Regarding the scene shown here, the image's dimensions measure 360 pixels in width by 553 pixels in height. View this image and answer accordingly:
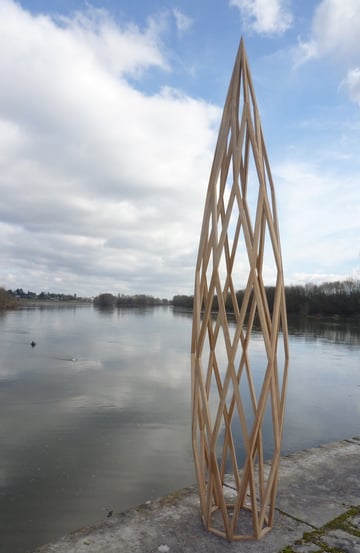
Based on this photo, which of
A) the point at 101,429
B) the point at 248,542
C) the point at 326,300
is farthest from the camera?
the point at 326,300

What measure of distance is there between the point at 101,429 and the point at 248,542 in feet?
17.3

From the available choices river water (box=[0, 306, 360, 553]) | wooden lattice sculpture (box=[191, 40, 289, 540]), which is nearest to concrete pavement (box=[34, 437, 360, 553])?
wooden lattice sculpture (box=[191, 40, 289, 540])

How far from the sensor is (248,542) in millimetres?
2566

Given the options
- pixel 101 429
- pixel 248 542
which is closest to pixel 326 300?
pixel 101 429

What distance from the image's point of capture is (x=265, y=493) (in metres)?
2.64

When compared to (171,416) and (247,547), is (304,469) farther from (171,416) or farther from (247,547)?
(171,416)

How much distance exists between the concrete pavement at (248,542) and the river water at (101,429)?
5.21ft

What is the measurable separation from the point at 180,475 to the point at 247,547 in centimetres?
313

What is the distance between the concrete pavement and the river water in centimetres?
159

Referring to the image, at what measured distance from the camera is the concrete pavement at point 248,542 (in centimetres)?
252

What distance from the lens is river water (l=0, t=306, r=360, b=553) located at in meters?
4.63

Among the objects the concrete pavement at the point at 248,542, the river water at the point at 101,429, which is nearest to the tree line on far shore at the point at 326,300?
the river water at the point at 101,429

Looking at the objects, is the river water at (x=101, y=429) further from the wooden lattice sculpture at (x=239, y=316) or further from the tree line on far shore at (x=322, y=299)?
the tree line on far shore at (x=322, y=299)

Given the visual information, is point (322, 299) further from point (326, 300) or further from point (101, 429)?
point (101, 429)
